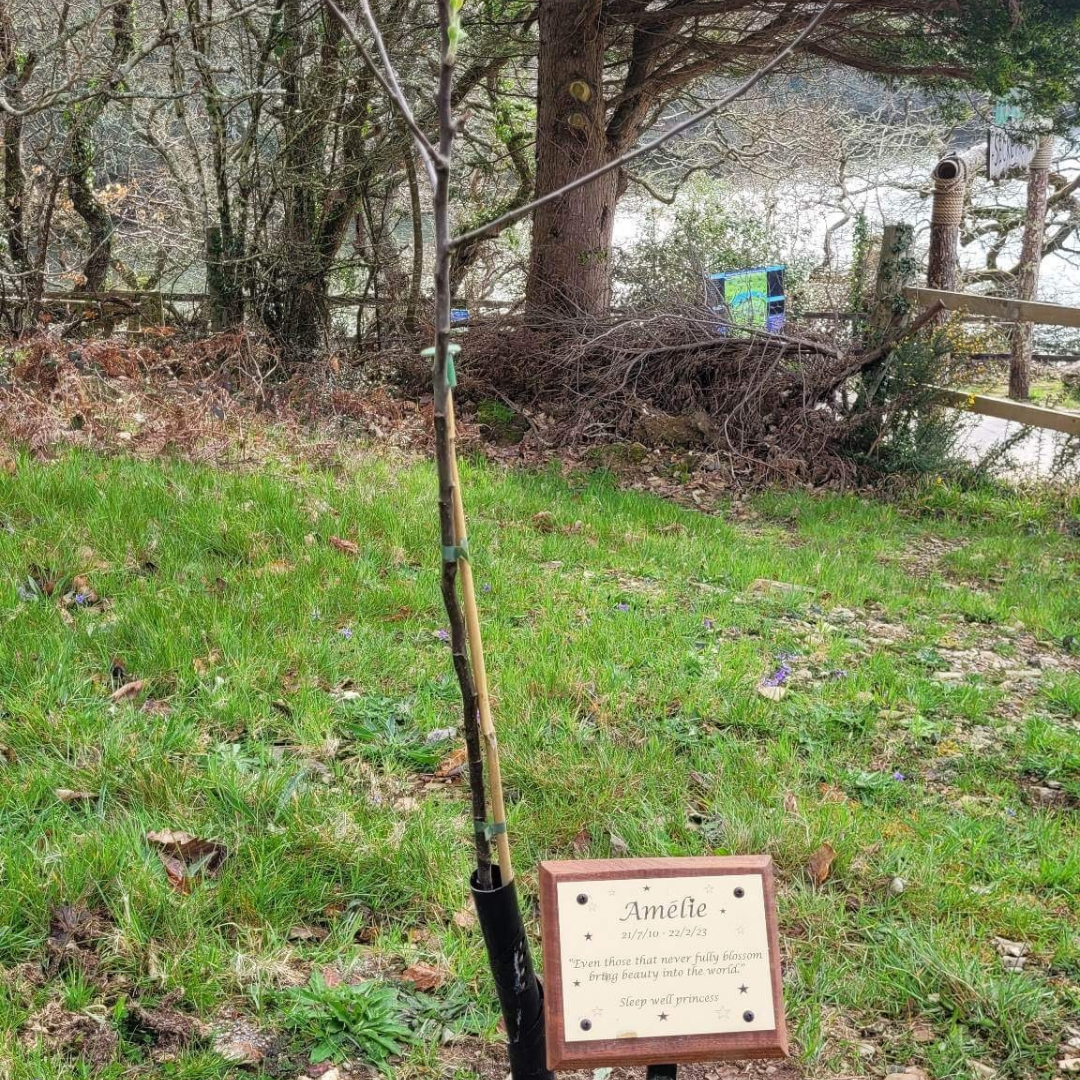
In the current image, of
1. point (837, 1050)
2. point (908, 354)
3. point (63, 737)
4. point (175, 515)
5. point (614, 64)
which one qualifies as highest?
point (614, 64)

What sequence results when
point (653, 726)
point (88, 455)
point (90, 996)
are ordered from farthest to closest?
point (88, 455) < point (653, 726) < point (90, 996)

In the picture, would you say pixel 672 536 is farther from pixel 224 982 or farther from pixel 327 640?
pixel 224 982

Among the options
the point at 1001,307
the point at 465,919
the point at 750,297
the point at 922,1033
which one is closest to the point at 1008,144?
the point at 1001,307

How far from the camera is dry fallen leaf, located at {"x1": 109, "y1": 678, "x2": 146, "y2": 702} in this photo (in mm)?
3270

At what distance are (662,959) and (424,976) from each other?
83 cm

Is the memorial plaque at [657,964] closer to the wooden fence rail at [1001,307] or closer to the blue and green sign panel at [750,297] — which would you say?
the wooden fence rail at [1001,307]

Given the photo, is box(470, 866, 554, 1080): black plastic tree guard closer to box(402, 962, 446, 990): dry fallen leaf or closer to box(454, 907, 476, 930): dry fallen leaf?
box(402, 962, 446, 990): dry fallen leaf

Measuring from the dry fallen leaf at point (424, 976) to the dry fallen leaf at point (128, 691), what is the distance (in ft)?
4.77

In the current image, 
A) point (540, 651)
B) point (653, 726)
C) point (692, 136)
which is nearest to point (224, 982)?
point (653, 726)

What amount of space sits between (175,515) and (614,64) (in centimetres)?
715

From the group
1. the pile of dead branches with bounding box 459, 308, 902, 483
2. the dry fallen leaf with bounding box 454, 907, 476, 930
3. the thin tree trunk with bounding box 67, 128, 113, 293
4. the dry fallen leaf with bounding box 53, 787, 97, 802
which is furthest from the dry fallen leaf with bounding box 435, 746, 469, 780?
the thin tree trunk with bounding box 67, 128, 113, 293

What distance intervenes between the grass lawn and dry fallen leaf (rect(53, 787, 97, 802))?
0.05ft

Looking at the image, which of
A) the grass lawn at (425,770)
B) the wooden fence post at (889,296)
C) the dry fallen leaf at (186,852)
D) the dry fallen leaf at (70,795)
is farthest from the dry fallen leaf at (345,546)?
the wooden fence post at (889,296)

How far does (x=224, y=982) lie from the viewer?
2195 mm
